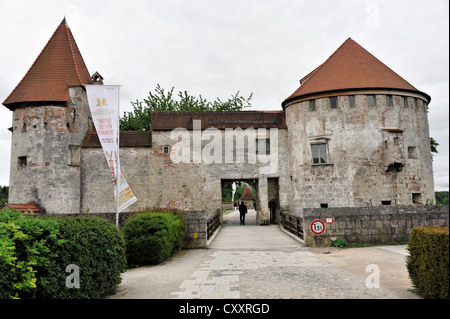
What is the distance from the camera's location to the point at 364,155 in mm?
21422

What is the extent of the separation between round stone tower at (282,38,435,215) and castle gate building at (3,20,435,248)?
67 millimetres

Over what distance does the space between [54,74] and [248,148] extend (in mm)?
15305

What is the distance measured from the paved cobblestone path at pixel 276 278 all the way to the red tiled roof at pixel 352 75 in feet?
45.3

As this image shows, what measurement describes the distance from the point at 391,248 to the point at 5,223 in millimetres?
12180

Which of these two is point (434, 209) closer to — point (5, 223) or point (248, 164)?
point (248, 164)

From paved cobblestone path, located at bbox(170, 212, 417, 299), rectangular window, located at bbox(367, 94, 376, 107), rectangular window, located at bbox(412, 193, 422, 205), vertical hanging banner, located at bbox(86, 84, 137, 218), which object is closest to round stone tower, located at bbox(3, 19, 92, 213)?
vertical hanging banner, located at bbox(86, 84, 137, 218)

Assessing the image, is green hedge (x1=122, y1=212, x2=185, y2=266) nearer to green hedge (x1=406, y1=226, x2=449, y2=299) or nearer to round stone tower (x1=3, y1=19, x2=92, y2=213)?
green hedge (x1=406, y1=226, x2=449, y2=299)

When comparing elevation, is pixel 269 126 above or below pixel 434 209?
above

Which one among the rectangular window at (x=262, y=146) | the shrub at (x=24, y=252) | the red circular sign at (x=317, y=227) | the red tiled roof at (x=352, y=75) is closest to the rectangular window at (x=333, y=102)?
the red tiled roof at (x=352, y=75)

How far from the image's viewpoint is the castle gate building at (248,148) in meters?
21.4

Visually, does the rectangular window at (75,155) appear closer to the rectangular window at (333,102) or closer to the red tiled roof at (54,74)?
the red tiled roof at (54,74)

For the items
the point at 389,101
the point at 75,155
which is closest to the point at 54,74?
the point at 75,155

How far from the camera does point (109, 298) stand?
6.69 m
